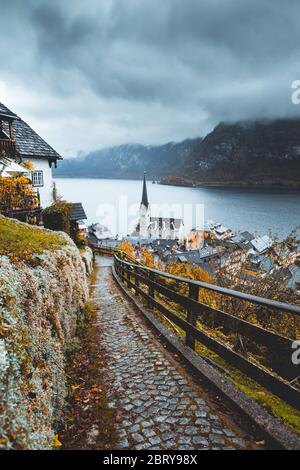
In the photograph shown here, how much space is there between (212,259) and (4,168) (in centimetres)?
1215

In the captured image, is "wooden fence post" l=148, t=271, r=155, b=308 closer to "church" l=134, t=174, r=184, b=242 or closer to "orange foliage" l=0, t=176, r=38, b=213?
"orange foliage" l=0, t=176, r=38, b=213

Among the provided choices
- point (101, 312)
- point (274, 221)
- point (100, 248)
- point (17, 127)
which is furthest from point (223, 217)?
point (101, 312)

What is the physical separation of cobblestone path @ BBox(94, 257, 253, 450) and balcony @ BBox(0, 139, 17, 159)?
18.9 meters

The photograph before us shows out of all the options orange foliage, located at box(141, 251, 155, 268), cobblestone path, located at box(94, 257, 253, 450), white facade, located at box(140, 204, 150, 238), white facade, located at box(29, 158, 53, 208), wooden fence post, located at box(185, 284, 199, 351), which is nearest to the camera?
cobblestone path, located at box(94, 257, 253, 450)

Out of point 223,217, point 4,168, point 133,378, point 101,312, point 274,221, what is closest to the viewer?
point 133,378

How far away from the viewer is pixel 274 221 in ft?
327

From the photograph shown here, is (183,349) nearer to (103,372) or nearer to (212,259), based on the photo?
(103,372)

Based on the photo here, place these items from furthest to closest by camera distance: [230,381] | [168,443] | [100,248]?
[100,248] < [230,381] < [168,443]

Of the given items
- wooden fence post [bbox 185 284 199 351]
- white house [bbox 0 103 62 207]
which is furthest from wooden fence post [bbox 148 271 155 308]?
white house [bbox 0 103 62 207]

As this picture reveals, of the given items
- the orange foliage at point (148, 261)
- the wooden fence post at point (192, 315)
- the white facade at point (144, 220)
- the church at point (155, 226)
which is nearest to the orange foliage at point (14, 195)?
the orange foliage at point (148, 261)

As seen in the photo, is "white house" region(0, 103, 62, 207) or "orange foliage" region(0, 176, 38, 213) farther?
"white house" region(0, 103, 62, 207)

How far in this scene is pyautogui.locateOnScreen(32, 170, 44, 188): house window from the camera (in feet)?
76.9

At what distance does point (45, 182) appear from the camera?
80.4 feet

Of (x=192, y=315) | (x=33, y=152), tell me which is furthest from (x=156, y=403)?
(x=33, y=152)
